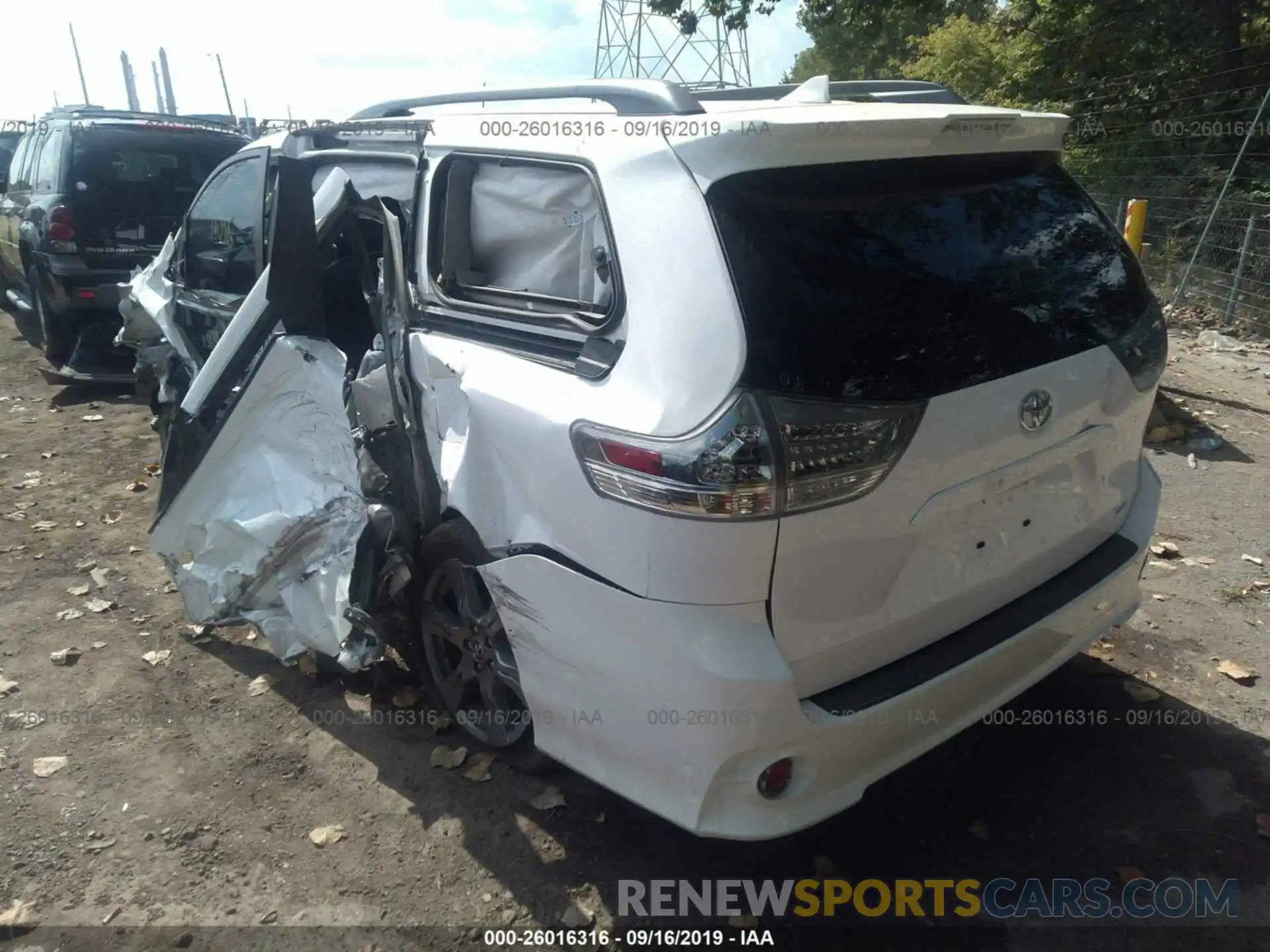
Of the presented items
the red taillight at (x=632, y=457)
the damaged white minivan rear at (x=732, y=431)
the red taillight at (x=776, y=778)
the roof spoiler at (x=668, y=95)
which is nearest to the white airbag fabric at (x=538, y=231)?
the damaged white minivan rear at (x=732, y=431)

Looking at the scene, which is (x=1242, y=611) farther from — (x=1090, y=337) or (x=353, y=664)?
(x=353, y=664)

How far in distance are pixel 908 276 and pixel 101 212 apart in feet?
25.2

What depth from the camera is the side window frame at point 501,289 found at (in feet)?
8.03

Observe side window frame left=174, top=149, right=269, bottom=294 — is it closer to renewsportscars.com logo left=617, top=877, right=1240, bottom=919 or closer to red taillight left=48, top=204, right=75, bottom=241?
red taillight left=48, top=204, right=75, bottom=241

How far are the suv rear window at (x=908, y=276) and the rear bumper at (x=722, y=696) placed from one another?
2.09 feet

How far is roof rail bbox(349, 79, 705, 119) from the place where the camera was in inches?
101

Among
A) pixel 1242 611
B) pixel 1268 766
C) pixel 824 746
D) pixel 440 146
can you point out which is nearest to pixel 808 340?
pixel 824 746

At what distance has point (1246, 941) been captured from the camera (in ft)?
8.34

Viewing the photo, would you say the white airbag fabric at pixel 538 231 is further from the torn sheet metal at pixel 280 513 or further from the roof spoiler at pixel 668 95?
the torn sheet metal at pixel 280 513

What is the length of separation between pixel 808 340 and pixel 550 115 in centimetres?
113

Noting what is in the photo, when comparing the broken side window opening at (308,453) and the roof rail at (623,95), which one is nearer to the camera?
the roof rail at (623,95)

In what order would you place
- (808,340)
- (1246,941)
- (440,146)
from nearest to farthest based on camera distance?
(808,340) → (1246,941) → (440,146)

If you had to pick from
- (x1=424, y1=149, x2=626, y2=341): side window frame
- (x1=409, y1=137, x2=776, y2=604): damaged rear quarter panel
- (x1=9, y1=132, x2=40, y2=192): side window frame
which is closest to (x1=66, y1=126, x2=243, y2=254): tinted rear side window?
(x1=9, y1=132, x2=40, y2=192): side window frame

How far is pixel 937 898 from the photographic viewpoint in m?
2.73
